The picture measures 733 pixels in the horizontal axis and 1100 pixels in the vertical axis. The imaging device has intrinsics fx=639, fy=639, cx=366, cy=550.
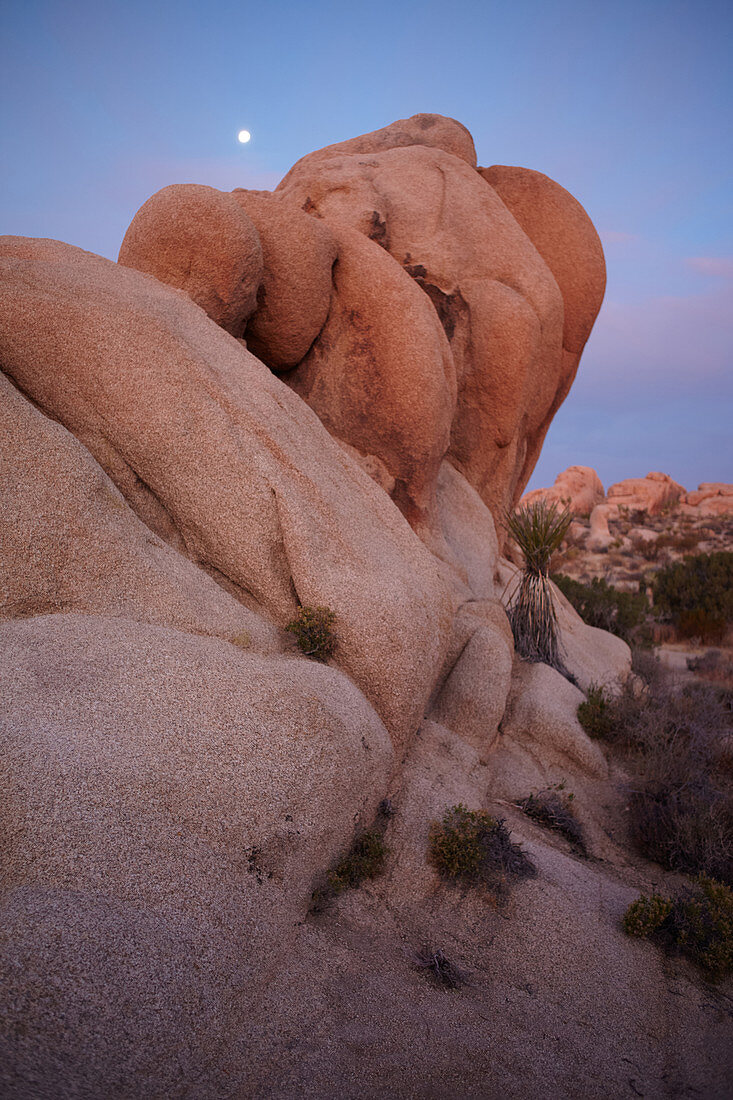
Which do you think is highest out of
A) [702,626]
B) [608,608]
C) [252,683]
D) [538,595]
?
[702,626]

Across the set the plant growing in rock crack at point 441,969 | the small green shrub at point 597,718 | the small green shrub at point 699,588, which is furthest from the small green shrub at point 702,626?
the plant growing in rock crack at point 441,969

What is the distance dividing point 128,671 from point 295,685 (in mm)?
1060

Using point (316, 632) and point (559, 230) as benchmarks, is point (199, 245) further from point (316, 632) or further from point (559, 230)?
point (559, 230)

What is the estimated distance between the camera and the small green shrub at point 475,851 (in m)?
4.60

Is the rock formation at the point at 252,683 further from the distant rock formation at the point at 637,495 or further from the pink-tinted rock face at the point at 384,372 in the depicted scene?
the distant rock formation at the point at 637,495

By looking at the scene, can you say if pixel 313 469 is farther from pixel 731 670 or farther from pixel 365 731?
pixel 731 670

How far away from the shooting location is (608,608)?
14586 mm

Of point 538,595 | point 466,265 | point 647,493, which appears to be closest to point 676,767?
point 538,595

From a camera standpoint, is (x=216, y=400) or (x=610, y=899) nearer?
(x=610, y=899)

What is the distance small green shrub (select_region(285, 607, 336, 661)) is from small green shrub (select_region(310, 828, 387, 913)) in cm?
142

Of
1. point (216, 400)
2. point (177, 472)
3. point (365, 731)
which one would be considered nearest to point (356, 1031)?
point (365, 731)

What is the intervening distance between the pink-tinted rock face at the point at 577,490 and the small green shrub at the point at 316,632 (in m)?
33.9

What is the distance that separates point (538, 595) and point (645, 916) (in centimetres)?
533

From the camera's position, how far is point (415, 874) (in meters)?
4.52
